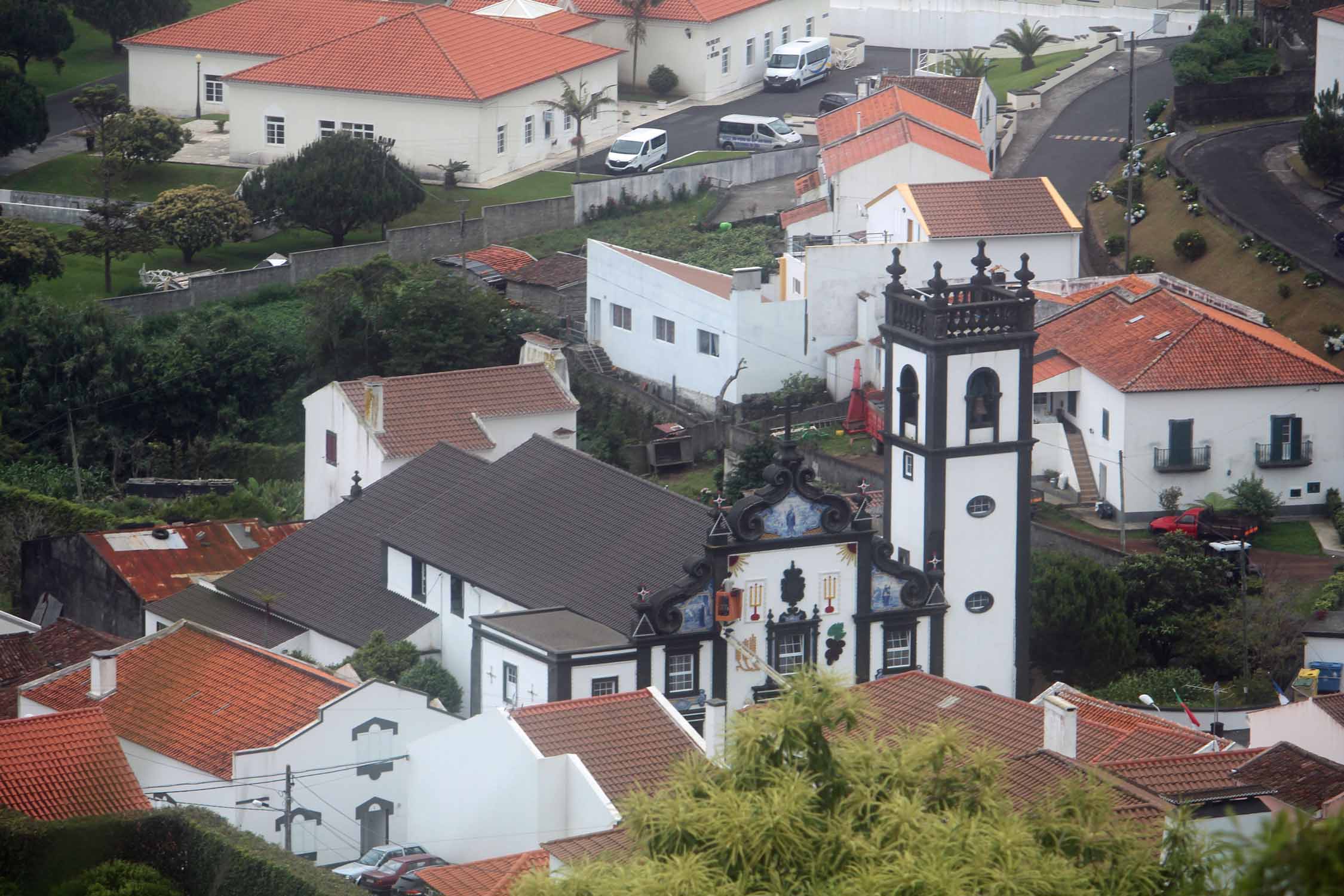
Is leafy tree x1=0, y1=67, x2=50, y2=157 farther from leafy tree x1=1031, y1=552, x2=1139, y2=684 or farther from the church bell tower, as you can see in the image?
leafy tree x1=1031, y1=552, x2=1139, y2=684

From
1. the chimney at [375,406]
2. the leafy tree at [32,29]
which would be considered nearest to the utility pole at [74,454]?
the chimney at [375,406]

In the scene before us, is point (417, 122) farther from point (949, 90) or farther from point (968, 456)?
point (968, 456)

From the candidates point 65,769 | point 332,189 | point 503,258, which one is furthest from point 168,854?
point 332,189

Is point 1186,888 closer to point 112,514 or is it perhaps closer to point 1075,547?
point 1075,547

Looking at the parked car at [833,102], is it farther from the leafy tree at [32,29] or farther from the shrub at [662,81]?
the leafy tree at [32,29]

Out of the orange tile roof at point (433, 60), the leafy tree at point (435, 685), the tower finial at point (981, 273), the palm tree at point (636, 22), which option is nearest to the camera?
the leafy tree at point (435, 685)
